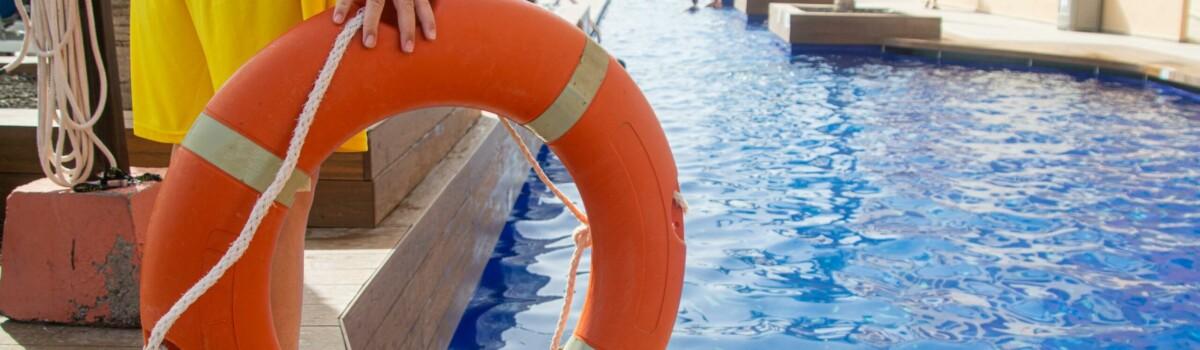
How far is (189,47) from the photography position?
1979 mm

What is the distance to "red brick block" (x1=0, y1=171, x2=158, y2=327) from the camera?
7.56ft

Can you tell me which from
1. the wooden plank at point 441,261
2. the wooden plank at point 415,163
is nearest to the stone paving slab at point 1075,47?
the wooden plank at point 441,261

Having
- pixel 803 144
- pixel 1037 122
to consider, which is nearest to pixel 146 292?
pixel 803 144

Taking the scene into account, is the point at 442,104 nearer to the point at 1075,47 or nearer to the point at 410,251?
the point at 410,251

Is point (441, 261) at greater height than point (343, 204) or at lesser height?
lesser

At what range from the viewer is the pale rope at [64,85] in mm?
2262

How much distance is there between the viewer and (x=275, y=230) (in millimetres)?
1750

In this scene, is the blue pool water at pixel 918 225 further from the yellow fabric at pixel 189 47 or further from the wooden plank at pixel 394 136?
the yellow fabric at pixel 189 47

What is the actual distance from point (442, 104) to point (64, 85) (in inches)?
35.3

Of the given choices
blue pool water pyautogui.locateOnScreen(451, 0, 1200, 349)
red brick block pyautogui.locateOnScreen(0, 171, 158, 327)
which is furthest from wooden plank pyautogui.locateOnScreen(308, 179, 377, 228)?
red brick block pyautogui.locateOnScreen(0, 171, 158, 327)

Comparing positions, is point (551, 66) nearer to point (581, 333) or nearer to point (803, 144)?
point (581, 333)

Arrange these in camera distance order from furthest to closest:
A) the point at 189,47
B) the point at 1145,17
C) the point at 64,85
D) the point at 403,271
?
the point at 1145,17
the point at 403,271
the point at 64,85
the point at 189,47

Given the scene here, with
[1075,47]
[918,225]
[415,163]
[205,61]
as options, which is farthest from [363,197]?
[1075,47]

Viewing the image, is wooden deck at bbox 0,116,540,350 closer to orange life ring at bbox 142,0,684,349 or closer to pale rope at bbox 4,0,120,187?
pale rope at bbox 4,0,120,187
